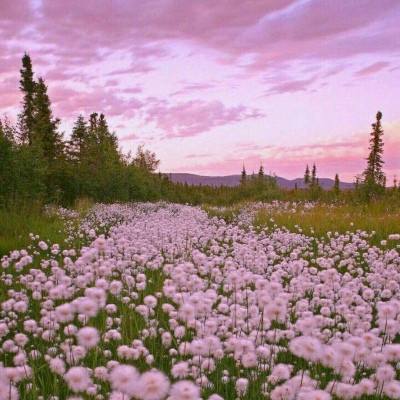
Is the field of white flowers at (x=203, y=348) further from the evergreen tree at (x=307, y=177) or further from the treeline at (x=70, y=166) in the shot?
the evergreen tree at (x=307, y=177)

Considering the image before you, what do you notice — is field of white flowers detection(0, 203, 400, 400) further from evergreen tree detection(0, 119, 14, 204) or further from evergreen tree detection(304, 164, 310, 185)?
evergreen tree detection(304, 164, 310, 185)

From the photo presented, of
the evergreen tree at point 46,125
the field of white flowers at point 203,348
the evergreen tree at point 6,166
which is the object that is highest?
the evergreen tree at point 46,125

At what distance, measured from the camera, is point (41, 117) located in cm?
4034

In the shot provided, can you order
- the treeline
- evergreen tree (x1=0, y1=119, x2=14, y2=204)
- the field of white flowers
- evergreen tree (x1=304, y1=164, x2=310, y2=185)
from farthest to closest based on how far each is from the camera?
evergreen tree (x1=304, y1=164, x2=310, y2=185)
the treeline
evergreen tree (x1=0, y1=119, x2=14, y2=204)
the field of white flowers

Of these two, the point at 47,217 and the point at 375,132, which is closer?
the point at 47,217

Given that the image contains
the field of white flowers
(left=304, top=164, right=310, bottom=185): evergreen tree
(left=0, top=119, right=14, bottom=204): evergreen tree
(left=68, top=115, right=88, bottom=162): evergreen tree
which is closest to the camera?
the field of white flowers

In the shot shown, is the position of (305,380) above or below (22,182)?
below

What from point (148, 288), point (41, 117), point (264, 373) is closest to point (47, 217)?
point (148, 288)

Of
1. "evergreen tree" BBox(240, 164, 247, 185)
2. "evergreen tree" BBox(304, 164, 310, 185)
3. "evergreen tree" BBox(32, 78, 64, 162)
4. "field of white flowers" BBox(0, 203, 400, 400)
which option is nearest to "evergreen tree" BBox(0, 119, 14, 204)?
"evergreen tree" BBox(32, 78, 64, 162)

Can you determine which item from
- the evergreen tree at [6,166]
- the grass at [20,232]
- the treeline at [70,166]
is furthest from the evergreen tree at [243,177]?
the grass at [20,232]

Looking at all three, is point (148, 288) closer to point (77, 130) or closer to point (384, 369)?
point (384, 369)

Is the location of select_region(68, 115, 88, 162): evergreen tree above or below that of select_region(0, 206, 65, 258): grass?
above

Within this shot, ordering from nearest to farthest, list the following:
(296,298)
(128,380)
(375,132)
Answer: (128,380)
(296,298)
(375,132)

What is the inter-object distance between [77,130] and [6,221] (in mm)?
36226
